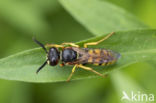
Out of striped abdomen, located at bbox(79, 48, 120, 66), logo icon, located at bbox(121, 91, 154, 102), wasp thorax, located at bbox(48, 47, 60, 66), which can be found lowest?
logo icon, located at bbox(121, 91, 154, 102)

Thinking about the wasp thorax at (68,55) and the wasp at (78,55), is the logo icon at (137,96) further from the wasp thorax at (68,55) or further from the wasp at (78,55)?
the wasp thorax at (68,55)

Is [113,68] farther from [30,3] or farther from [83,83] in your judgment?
[30,3]

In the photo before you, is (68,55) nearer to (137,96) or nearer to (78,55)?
(78,55)

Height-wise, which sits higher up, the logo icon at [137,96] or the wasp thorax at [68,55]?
the wasp thorax at [68,55]

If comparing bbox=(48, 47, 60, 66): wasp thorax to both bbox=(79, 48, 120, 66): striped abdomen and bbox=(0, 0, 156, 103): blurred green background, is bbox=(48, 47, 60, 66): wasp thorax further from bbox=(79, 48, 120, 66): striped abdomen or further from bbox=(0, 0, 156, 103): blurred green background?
bbox=(0, 0, 156, 103): blurred green background

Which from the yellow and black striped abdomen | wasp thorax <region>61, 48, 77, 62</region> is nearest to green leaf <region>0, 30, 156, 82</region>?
the yellow and black striped abdomen

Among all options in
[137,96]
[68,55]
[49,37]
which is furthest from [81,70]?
[49,37]

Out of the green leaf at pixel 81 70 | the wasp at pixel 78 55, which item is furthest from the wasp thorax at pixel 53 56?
the green leaf at pixel 81 70
